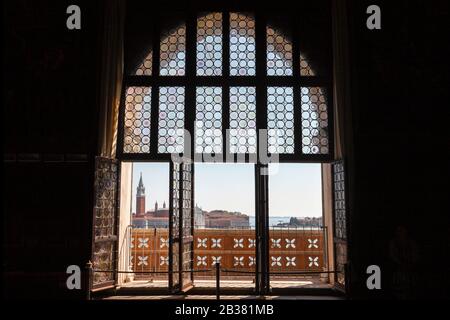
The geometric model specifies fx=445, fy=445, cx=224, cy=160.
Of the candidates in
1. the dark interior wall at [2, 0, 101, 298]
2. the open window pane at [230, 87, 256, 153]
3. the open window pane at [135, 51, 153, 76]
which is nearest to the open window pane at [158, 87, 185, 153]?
the open window pane at [135, 51, 153, 76]

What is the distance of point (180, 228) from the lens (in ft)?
18.3

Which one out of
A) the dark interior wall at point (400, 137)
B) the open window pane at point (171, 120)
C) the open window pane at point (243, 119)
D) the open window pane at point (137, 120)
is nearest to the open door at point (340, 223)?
the dark interior wall at point (400, 137)

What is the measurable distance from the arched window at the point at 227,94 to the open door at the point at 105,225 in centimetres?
40

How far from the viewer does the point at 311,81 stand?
232 inches

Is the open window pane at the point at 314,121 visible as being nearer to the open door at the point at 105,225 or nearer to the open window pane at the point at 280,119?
the open window pane at the point at 280,119

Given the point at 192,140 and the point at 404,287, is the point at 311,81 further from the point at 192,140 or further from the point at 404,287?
the point at 404,287

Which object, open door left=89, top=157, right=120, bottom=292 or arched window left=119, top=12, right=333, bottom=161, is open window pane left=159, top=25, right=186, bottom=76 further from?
open door left=89, top=157, right=120, bottom=292

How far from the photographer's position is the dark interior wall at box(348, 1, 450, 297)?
17.3ft

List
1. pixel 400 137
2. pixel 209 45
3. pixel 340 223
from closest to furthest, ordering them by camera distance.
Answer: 1. pixel 400 137
2. pixel 340 223
3. pixel 209 45

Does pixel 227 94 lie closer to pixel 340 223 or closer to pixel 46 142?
pixel 340 223

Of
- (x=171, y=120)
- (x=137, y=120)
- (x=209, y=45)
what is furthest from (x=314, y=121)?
(x=137, y=120)

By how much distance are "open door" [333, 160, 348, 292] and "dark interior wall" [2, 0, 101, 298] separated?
3.03m

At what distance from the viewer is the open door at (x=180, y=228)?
550 centimetres

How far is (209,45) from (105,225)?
2.71m
